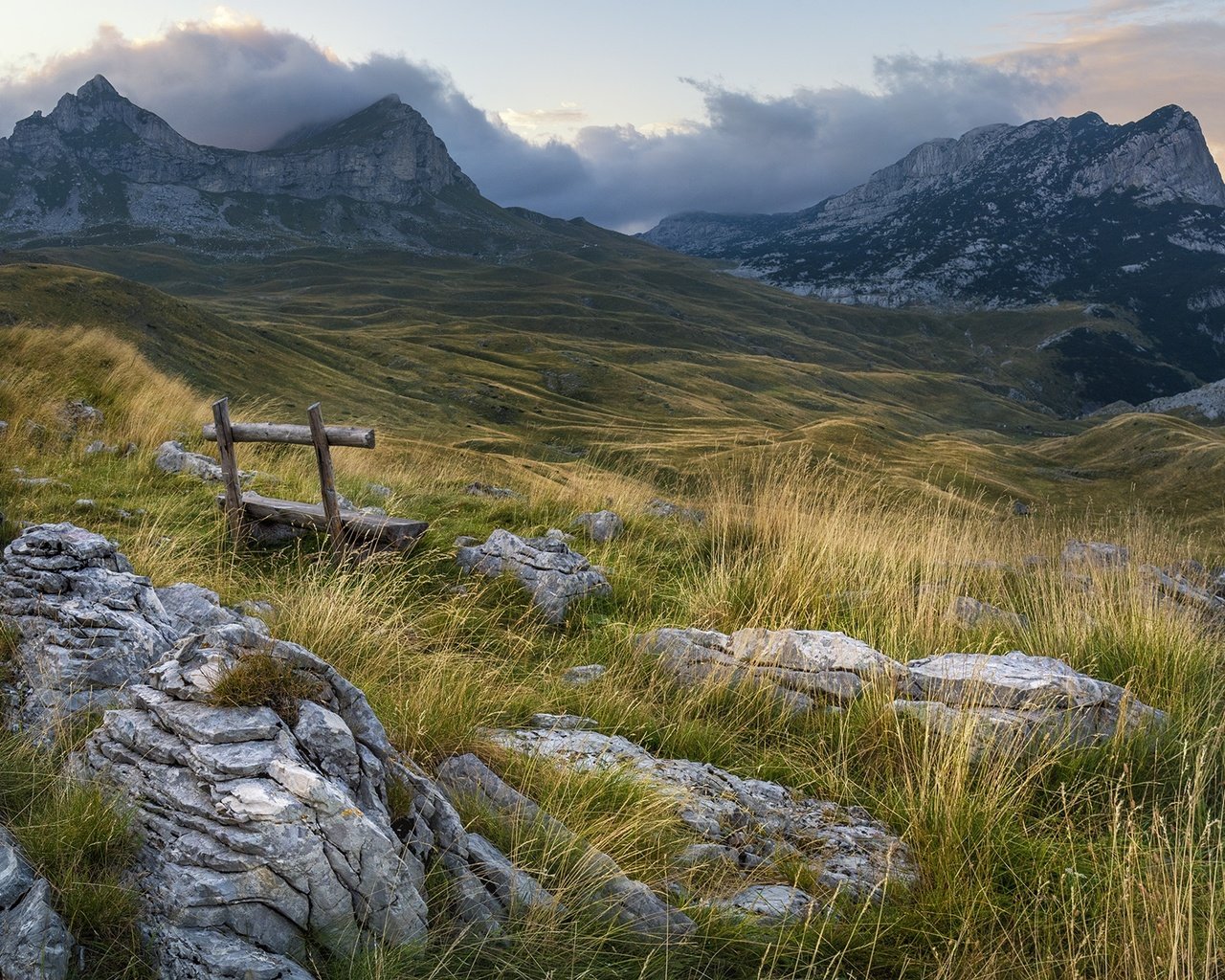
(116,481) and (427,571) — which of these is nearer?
(427,571)

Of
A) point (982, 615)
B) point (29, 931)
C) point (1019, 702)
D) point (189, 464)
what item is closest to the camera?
point (29, 931)

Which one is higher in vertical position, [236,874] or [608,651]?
[236,874]

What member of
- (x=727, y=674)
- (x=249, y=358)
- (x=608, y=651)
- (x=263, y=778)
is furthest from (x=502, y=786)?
(x=249, y=358)

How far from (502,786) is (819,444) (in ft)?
178

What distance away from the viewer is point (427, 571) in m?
9.55

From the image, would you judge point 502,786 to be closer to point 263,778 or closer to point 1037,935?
point 263,778

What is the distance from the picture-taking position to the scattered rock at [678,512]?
13539 mm

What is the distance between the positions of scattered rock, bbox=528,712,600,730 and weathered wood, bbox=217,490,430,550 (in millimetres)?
4056

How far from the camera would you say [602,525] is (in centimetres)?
1201

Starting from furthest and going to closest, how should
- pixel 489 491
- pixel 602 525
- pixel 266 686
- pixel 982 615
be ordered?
pixel 489 491, pixel 602 525, pixel 982 615, pixel 266 686

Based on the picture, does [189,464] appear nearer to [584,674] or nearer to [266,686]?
[584,674]

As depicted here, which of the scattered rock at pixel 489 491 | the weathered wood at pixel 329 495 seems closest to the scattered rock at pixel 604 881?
the weathered wood at pixel 329 495

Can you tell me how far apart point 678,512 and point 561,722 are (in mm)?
8567

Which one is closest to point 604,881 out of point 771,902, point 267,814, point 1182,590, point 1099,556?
point 771,902
